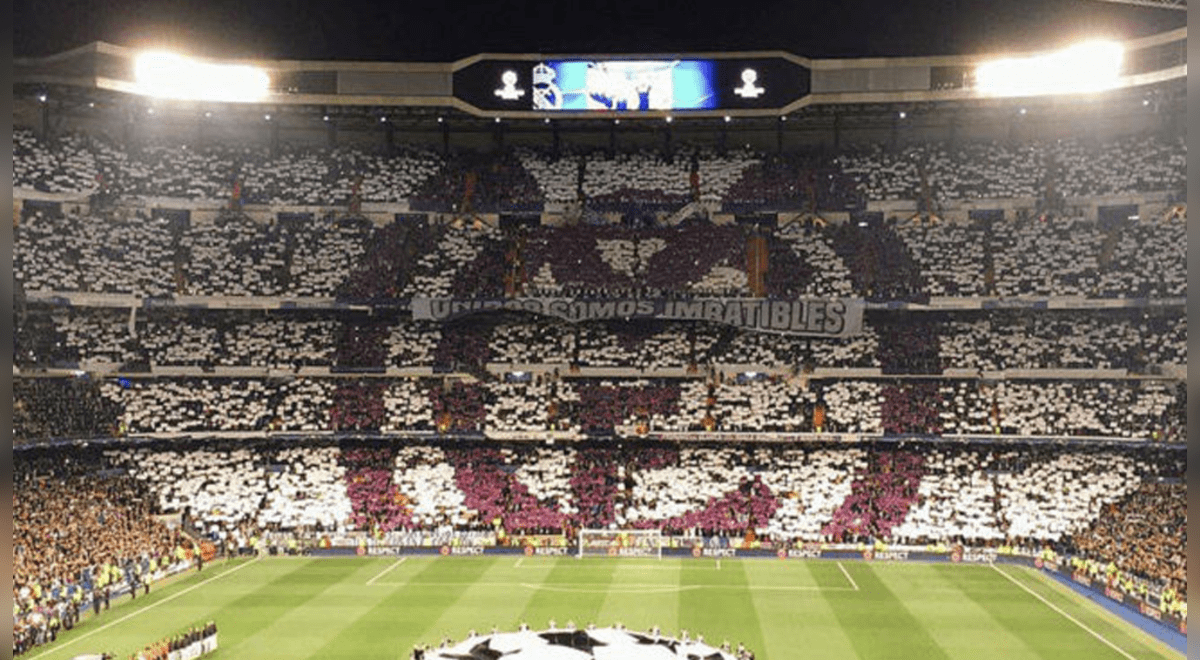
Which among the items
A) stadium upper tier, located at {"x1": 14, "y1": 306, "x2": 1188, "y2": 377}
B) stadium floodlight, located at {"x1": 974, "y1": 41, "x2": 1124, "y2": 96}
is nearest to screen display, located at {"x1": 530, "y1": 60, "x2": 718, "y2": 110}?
stadium upper tier, located at {"x1": 14, "y1": 306, "x2": 1188, "y2": 377}

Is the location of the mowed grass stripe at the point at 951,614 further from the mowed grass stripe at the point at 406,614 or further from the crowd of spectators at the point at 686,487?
the mowed grass stripe at the point at 406,614

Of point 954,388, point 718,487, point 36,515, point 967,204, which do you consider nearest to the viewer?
point 36,515

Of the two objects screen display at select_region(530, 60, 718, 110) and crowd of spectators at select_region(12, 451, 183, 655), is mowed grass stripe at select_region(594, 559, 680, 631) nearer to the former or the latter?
crowd of spectators at select_region(12, 451, 183, 655)

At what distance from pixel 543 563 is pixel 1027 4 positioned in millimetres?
47184

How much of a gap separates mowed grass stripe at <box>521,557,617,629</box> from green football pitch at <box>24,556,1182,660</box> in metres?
0.09

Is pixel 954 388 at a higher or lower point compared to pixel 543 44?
lower

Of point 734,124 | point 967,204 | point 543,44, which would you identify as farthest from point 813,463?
point 543,44

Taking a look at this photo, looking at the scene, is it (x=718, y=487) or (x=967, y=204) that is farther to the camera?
(x=967, y=204)

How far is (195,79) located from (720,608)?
164 feet

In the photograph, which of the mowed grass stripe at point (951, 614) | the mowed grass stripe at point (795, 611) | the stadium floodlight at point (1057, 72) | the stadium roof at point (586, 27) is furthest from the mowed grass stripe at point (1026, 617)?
the stadium roof at point (586, 27)

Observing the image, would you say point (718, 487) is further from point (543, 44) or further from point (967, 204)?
point (543, 44)

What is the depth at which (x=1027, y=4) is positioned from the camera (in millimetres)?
67875

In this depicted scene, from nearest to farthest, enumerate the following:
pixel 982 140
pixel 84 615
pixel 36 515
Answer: pixel 84 615
pixel 36 515
pixel 982 140

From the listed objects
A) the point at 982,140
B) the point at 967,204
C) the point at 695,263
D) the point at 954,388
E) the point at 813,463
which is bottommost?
the point at 813,463
